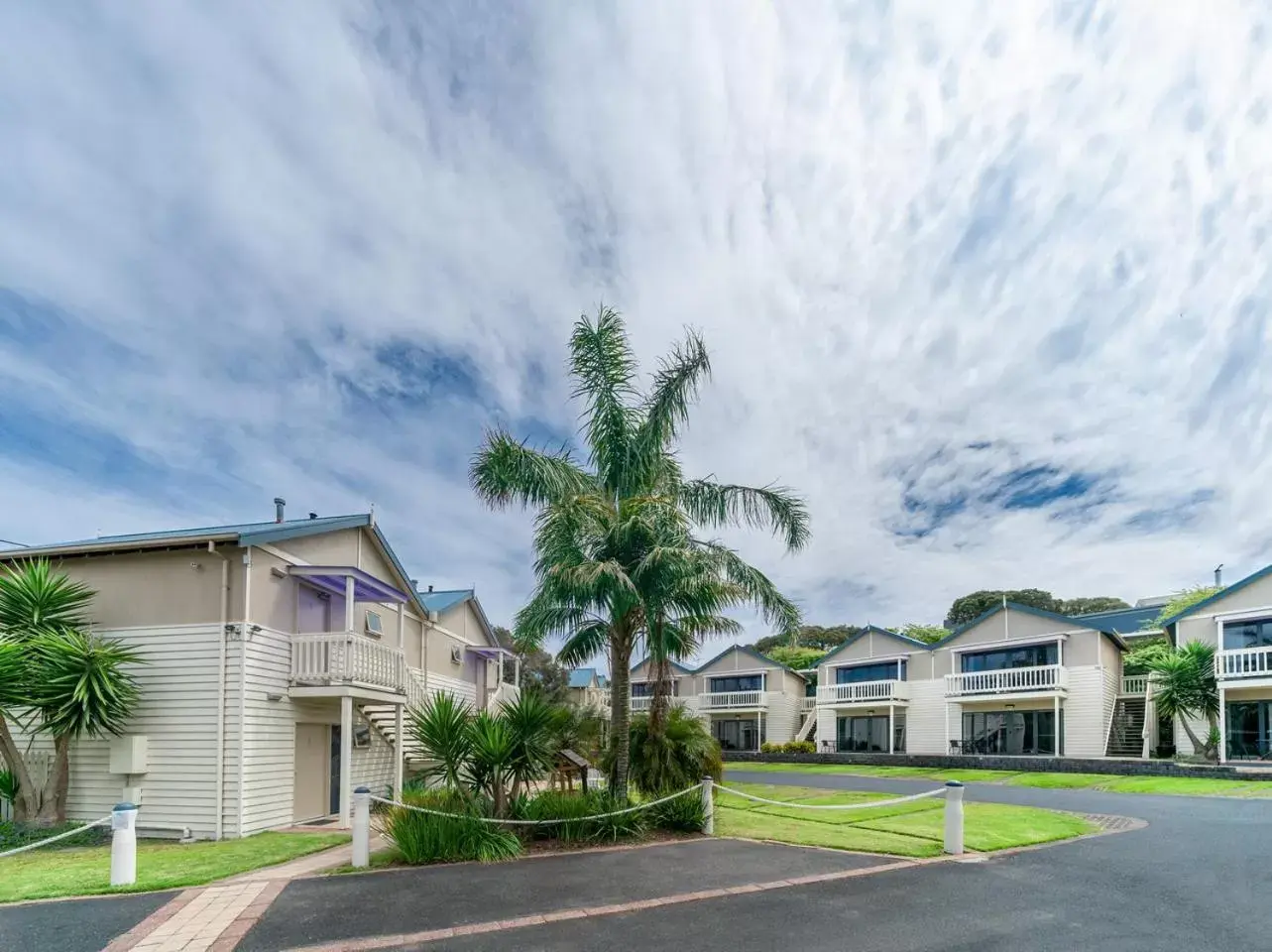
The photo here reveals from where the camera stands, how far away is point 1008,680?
32875 millimetres

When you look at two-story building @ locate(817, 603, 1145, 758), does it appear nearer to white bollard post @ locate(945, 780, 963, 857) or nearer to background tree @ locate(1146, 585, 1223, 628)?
background tree @ locate(1146, 585, 1223, 628)

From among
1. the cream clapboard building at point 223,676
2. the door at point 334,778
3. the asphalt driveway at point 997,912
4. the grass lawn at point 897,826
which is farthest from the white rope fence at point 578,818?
the door at point 334,778

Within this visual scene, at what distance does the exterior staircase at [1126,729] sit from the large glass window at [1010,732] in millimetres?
1769

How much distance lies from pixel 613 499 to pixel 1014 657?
26.4 m

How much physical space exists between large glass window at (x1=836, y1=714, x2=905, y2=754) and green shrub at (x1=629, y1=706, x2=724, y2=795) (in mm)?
26885

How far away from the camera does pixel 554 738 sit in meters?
13.0

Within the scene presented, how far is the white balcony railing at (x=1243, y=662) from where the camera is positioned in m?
25.2

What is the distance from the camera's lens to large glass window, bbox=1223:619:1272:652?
26.3 metres

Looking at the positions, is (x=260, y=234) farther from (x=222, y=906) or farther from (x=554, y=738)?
(x=222, y=906)

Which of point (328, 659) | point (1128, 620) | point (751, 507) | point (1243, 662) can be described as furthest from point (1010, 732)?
point (328, 659)

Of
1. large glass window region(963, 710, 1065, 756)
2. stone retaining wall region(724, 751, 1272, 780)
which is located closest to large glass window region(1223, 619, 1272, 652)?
stone retaining wall region(724, 751, 1272, 780)

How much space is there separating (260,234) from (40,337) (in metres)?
7.06

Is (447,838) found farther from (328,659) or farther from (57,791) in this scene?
(57,791)

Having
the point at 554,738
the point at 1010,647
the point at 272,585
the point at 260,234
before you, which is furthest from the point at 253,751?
the point at 1010,647
